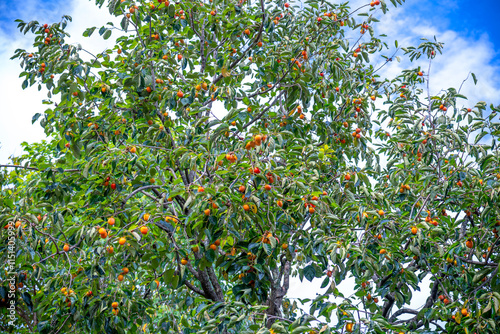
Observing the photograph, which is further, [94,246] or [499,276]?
[94,246]

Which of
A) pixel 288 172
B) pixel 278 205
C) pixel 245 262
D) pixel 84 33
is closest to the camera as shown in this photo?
pixel 245 262

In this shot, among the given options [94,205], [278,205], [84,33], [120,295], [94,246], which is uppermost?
[84,33]

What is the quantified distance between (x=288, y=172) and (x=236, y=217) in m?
0.86

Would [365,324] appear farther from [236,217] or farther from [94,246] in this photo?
[94,246]

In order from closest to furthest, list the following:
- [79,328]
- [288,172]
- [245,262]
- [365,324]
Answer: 1. [365,324]
2. [245,262]
3. [288,172]
4. [79,328]

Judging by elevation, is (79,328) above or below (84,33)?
below

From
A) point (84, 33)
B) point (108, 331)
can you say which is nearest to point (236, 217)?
point (108, 331)

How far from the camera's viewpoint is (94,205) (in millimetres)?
4500

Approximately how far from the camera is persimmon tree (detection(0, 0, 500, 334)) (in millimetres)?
3451

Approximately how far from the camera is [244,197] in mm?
3430

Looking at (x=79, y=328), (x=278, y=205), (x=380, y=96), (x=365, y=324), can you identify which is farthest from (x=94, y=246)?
(x=380, y=96)

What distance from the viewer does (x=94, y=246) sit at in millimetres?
3824

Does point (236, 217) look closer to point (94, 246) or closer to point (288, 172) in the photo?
point (288, 172)

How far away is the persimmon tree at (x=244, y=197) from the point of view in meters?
3.45
